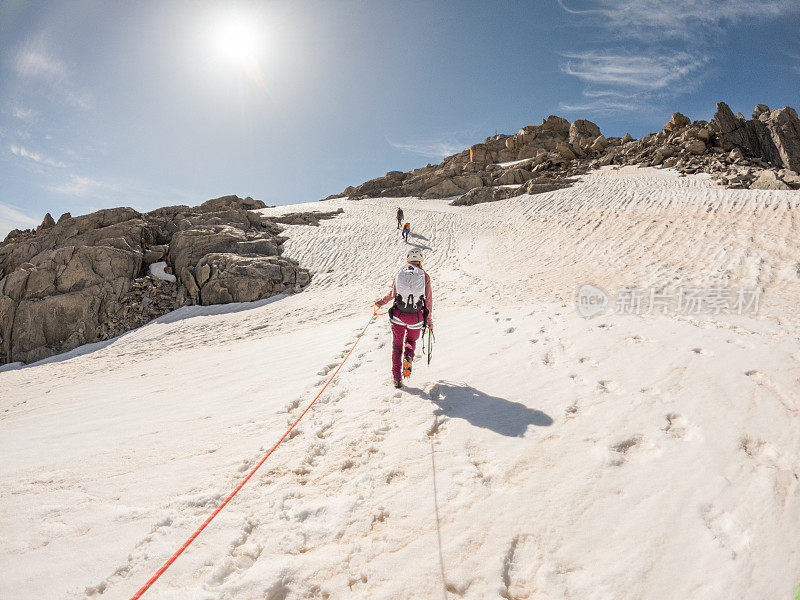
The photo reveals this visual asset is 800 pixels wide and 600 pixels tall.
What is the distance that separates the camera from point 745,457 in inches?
89.2

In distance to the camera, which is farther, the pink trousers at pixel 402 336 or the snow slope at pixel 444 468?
the pink trousers at pixel 402 336

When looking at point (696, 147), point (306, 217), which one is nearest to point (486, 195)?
point (306, 217)

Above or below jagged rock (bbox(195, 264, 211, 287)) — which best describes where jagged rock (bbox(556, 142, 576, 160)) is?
above

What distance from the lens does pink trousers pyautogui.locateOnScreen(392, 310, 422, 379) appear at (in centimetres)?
407

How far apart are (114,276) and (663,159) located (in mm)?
37888

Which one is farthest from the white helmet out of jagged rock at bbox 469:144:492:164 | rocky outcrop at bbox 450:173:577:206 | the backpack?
jagged rock at bbox 469:144:492:164

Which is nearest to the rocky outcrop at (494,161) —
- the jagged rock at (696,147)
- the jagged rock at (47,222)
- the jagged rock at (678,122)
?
the jagged rock at (678,122)

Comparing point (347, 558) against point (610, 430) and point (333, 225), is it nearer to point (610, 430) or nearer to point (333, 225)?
point (610, 430)

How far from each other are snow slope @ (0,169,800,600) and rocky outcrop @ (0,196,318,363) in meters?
5.31

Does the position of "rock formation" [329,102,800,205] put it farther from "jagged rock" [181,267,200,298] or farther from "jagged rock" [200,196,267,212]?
"jagged rock" [181,267,200,298]

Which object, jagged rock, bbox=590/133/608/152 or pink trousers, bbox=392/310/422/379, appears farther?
jagged rock, bbox=590/133/608/152

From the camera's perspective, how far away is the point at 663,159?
2709 centimetres

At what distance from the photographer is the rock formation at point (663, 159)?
23406mm

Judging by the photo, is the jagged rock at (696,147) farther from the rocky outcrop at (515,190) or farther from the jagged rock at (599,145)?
the rocky outcrop at (515,190)
